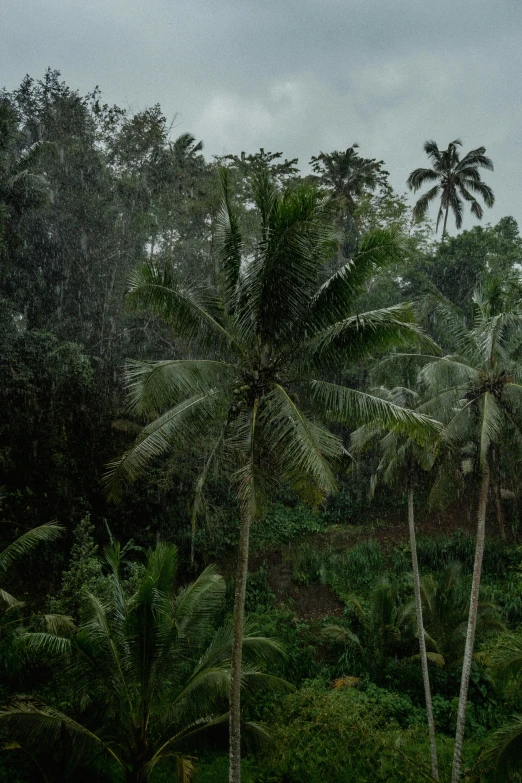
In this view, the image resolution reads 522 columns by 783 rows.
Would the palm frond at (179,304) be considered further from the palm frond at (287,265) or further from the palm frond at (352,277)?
the palm frond at (352,277)

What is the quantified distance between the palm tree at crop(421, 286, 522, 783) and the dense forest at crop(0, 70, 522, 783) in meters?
0.05

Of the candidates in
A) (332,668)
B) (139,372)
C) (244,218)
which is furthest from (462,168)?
(139,372)

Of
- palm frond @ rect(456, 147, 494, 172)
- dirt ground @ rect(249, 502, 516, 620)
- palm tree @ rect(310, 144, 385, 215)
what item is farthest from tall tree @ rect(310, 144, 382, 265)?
dirt ground @ rect(249, 502, 516, 620)

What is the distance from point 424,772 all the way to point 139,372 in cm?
688

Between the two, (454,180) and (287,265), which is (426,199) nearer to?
(454,180)

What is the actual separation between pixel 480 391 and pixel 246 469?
548cm

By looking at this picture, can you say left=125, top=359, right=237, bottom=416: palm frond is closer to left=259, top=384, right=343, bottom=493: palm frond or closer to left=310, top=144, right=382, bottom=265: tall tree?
left=259, top=384, right=343, bottom=493: palm frond

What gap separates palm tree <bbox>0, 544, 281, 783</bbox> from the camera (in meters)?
7.01

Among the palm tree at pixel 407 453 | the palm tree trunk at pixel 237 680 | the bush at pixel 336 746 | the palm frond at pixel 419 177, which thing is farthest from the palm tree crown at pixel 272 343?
the palm frond at pixel 419 177

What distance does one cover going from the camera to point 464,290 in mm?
24984

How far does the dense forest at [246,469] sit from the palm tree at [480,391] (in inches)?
2.1

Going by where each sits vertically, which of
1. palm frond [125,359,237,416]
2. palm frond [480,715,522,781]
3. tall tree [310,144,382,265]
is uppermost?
tall tree [310,144,382,265]

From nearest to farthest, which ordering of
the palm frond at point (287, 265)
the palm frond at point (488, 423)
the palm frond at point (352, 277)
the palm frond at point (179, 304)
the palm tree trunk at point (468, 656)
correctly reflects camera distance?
1. the palm frond at point (287, 265)
2. the palm frond at point (352, 277)
3. the palm frond at point (179, 304)
4. the palm frond at point (488, 423)
5. the palm tree trunk at point (468, 656)

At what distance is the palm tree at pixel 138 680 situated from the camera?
7.01 meters
